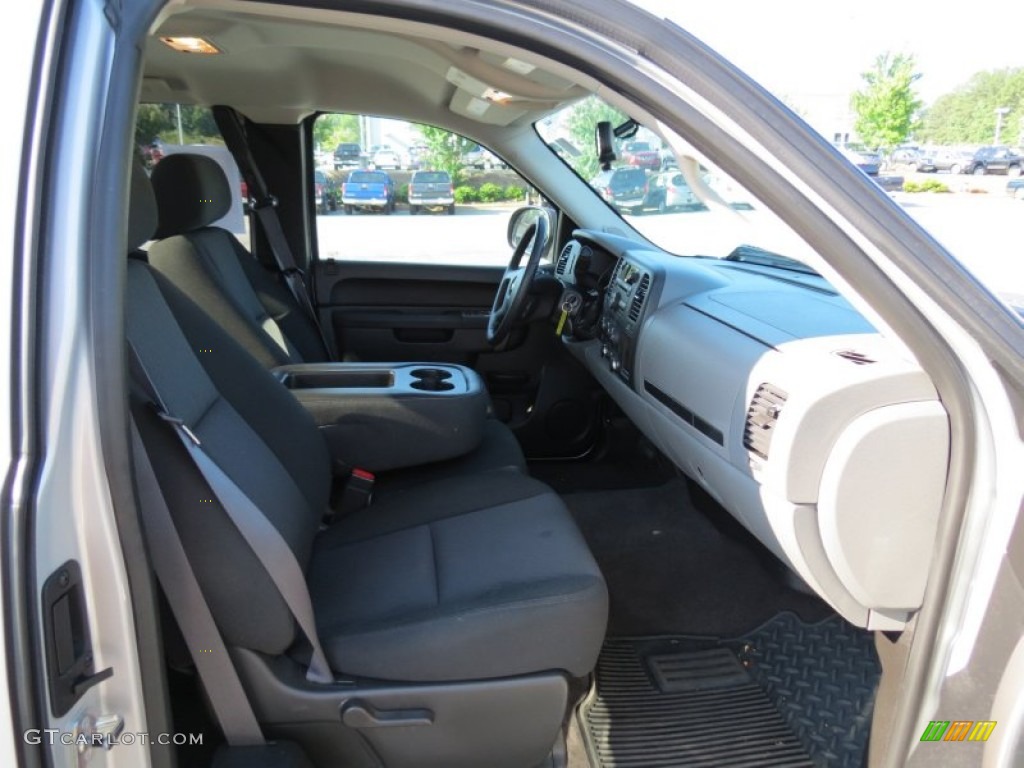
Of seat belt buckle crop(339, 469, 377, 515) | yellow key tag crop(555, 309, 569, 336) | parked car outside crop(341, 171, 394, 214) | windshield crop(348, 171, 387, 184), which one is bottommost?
seat belt buckle crop(339, 469, 377, 515)

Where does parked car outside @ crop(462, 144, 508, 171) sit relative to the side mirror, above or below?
above

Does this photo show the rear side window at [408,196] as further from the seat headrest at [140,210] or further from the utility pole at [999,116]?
the utility pole at [999,116]

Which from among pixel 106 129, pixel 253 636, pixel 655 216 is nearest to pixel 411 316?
pixel 655 216

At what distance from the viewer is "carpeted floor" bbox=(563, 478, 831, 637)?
210cm

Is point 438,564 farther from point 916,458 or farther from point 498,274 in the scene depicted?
point 498,274

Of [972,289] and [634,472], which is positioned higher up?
[972,289]

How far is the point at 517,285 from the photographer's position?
2.48m

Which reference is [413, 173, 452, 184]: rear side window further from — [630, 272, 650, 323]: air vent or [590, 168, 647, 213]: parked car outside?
[630, 272, 650, 323]: air vent

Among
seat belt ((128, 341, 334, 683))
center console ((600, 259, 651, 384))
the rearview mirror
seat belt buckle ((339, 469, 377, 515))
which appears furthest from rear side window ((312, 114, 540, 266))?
seat belt ((128, 341, 334, 683))

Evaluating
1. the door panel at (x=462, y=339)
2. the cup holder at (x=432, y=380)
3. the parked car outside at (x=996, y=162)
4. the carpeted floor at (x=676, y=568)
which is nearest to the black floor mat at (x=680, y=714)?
the carpeted floor at (x=676, y=568)

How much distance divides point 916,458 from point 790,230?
41cm

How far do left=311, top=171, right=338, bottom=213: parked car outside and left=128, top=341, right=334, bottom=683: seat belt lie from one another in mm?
2256

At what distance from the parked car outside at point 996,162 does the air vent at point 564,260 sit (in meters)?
4.96

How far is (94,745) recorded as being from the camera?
895 mm
